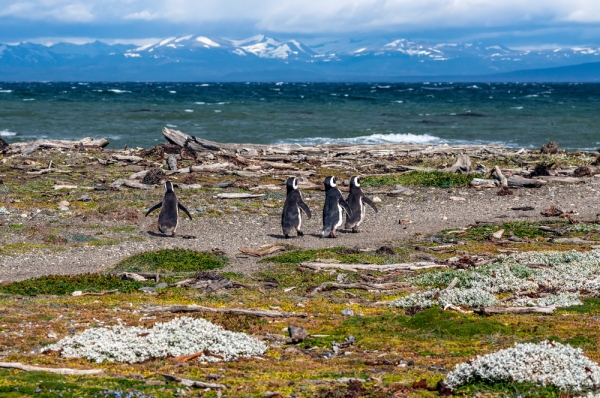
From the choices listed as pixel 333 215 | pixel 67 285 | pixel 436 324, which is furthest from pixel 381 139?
pixel 436 324

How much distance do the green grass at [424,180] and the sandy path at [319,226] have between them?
70 cm

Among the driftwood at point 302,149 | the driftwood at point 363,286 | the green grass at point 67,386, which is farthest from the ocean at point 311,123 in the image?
the green grass at point 67,386

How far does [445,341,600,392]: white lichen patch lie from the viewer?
7.63 metres

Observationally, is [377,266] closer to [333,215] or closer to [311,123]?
[333,215]

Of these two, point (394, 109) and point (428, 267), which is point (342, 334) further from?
point (394, 109)

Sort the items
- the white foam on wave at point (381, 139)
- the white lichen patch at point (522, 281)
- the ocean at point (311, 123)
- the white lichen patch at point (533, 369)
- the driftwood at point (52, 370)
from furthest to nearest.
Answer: the ocean at point (311, 123), the white foam on wave at point (381, 139), the white lichen patch at point (522, 281), the driftwood at point (52, 370), the white lichen patch at point (533, 369)

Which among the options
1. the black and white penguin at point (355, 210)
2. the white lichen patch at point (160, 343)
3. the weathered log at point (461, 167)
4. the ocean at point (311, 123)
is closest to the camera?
the white lichen patch at point (160, 343)

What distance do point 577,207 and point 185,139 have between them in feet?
61.6

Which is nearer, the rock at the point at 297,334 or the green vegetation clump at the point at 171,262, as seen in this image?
Result: the rock at the point at 297,334

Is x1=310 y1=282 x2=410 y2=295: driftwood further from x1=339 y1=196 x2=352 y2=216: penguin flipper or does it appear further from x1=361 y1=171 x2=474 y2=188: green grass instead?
x1=361 y1=171 x2=474 y2=188: green grass

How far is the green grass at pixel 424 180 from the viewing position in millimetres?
27609

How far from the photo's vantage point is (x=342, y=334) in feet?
34.8

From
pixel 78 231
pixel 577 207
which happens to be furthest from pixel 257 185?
pixel 577 207

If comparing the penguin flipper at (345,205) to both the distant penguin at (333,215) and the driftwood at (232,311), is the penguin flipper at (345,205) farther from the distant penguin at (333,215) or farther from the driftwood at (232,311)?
the driftwood at (232,311)
